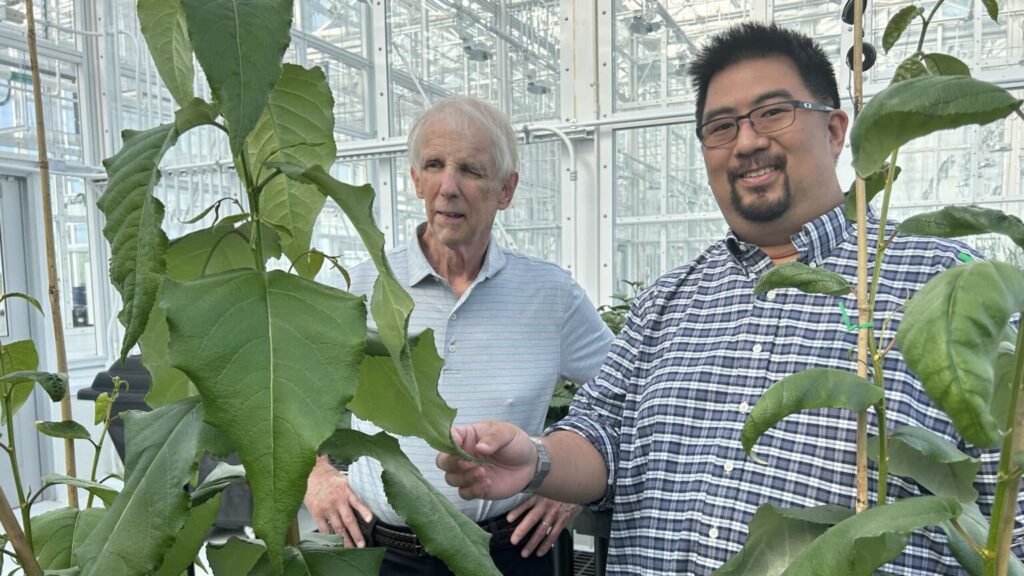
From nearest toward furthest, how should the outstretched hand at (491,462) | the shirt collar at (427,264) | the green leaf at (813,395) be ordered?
the green leaf at (813,395), the outstretched hand at (491,462), the shirt collar at (427,264)

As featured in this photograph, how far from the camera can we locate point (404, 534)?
1.45 metres

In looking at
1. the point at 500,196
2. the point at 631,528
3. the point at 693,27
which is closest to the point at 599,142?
the point at 693,27

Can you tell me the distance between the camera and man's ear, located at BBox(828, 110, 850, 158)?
1.09 m

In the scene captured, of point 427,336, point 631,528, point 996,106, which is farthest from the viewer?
point 631,528

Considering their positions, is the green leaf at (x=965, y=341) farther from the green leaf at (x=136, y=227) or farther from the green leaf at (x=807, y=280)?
the green leaf at (x=136, y=227)

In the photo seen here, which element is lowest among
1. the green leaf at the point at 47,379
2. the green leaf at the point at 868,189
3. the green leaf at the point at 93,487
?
the green leaf at the point at 93,487

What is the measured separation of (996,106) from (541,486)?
0.83 m

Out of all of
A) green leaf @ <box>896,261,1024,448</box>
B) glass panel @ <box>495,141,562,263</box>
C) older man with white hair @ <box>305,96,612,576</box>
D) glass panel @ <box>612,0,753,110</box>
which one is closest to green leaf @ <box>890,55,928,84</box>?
green leaf @ <box>896,261,1024,448</box>

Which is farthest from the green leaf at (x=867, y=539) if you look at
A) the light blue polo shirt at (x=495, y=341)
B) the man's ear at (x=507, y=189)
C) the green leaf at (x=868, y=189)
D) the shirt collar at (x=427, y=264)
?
the man's ear at (x=507, y=189)

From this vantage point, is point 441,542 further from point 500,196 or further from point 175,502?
point 500,196

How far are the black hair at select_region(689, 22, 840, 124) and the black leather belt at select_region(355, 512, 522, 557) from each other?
3.19 feet

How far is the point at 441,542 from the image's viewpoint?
49 cm

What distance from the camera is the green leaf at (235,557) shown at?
0.56 meters

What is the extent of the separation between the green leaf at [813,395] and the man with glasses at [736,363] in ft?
1.63
